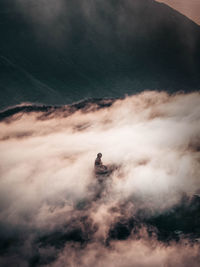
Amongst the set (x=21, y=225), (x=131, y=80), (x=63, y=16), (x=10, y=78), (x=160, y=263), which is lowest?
(x=160, y=263)

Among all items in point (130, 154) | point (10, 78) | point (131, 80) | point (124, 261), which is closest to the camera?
point (10, 78)

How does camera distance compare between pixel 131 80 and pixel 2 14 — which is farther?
pixel 131 80

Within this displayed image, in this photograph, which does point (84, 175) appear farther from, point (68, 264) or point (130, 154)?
point (68, 264)

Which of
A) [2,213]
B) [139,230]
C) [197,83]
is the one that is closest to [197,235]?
[139,230]

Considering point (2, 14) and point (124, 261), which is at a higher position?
point (2, 14)

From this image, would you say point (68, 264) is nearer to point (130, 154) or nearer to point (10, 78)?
point (130, 154)

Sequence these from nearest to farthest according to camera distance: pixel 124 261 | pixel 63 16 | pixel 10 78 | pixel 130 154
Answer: pixel 10 78 → pixel 63 16 → pixel 130 154 → pixel 124 261

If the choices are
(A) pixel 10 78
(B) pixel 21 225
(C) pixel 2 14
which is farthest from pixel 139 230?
(C) pixel 2 14

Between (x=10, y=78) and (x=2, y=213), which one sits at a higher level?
(x=10, y=78)

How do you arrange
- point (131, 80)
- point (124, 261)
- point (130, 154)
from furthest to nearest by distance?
point (124, 261)
point (130, 154)
point (131, 80)
